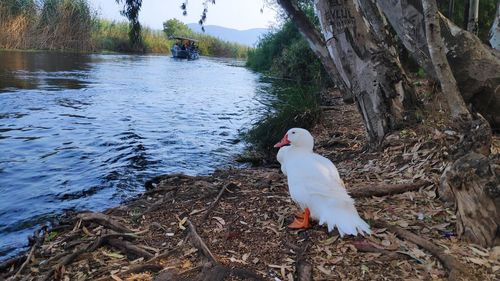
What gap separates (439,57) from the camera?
364cm

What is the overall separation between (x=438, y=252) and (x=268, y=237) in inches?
47.9

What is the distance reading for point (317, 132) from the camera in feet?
28.4

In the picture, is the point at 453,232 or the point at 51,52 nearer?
the point at 453,232

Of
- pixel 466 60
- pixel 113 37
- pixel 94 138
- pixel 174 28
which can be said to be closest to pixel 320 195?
pixel 466 60

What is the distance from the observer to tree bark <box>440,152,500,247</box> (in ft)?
9.29

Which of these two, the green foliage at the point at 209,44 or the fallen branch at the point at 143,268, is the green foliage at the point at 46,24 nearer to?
the green foliage at the point at 209,44

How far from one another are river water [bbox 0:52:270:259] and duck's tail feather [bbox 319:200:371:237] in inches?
123

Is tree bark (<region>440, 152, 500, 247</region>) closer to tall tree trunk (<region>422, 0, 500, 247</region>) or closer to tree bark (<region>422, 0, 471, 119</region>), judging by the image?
tall tree trunk (<region>422, 0, 500, 247</region>)

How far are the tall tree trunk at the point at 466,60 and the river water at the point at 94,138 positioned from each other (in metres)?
3.67

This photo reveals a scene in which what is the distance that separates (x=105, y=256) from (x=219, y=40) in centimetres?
5585

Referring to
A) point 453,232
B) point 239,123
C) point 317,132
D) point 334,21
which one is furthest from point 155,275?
point 239,123

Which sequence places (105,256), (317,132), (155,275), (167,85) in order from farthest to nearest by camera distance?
(167,85)
(317,132)
(105,256)
(155,275)

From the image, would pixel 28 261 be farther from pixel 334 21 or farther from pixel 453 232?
pixel 334 21

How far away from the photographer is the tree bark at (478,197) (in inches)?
111
